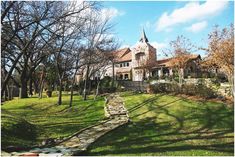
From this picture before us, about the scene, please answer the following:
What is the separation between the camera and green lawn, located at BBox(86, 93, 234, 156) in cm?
1072

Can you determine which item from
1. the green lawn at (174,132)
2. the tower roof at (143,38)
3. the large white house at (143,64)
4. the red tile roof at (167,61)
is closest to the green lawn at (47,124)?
the green lawn at (174,132)

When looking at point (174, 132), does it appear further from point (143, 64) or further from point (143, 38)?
point (143, 38)

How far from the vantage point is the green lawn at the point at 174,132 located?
10719 millimetres

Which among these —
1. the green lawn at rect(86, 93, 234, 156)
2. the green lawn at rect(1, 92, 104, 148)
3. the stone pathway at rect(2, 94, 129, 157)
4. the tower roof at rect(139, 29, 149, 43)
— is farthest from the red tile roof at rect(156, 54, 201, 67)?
the stone pathway at rect(2, 94, 129, 157)

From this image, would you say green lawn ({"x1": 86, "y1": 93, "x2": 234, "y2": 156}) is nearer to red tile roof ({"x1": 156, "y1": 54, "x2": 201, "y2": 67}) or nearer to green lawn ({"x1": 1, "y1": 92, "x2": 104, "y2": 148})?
green lawn ({"x1": 1, "y1": 92, "x2": 104, "y2": 148})

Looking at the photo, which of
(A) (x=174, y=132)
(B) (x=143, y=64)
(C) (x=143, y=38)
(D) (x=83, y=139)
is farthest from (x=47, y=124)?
(C) (x=143, y=38)

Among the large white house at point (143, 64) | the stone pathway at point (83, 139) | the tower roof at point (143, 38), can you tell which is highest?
the tower roof at point (143, 38)

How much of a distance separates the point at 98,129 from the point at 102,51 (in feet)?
56.1

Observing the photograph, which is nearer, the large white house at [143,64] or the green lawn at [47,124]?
the green lawn at [47,124]

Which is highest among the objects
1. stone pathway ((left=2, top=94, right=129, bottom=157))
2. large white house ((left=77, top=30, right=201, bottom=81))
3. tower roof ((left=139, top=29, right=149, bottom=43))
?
tower roof ((left=139, top=29, right=149, bottom=43))

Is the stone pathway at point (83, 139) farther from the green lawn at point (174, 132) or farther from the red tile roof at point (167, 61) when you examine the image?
the red tile roof at point (167, 61)

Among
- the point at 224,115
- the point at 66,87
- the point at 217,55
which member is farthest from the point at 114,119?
the point at 66,87

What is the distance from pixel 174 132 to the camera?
531 inches

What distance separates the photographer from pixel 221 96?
20.5 m
